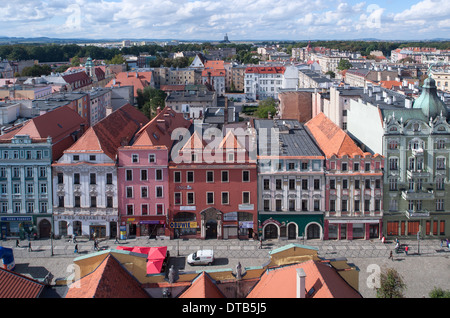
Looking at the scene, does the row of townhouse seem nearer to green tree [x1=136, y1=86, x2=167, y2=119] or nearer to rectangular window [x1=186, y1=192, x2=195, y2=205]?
rectangular window [x1=186, y1=192, x2=195, y2=205]

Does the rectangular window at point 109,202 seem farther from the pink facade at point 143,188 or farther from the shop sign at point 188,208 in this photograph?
the shop sign at point 188,208

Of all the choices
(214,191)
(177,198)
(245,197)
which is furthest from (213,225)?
(177,198)

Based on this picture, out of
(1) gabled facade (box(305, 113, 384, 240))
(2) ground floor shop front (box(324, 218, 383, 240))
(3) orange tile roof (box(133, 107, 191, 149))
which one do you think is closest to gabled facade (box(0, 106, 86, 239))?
(3) orange tile roof (box(133, 107, 191, 149))

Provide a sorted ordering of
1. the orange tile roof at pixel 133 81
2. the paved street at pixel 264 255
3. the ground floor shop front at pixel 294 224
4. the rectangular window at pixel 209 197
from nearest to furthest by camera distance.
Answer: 1. the paved street at pixel 264 255
2. the ground floor shop front at pixel 294 224
3. the rectangular window at pixel 209 197
4. the orange tile roof at pixel 133 81

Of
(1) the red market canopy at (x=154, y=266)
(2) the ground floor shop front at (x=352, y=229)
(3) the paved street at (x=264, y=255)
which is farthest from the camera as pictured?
(2) the ground floor shop front at (x=352, y=229)

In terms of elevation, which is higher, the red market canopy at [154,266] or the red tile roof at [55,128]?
the red tile roof at [55,128]

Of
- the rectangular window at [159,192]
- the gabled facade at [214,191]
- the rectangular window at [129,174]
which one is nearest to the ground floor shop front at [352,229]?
the gabled facade at [214,191]

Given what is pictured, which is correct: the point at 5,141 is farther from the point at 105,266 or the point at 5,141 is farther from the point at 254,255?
the point at 105,266

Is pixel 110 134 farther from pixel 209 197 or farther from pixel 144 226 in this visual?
pixel 209 197
